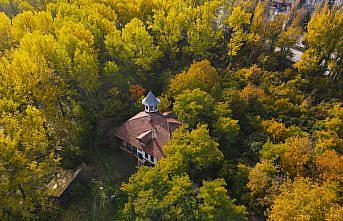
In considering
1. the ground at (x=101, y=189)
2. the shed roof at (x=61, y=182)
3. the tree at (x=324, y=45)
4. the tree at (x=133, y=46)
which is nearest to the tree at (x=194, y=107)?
the ground at (x=101, y=189)

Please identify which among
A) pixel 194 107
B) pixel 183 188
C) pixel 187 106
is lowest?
pixel 183 188

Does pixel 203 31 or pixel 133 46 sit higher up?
pixel 203 31

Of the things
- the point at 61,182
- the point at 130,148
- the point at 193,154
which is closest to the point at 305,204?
the point at 193,154

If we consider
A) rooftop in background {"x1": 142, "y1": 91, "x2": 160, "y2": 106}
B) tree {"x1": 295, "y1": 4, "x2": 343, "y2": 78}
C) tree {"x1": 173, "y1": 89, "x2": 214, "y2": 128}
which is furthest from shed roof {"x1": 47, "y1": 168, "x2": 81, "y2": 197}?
tree {"x1": 295, "y1": 4, "x2": 343, "y2": 78}

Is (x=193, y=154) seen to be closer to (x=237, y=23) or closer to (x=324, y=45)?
(x=237, y=23)

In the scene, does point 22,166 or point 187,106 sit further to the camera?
point 187,106

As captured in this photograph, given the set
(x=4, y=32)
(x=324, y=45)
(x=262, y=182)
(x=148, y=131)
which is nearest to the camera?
(x=262, y=182)

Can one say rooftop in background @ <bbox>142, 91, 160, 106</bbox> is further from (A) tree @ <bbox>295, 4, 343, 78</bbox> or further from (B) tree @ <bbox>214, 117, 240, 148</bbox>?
(A) tree @ <bbox>295, 4, 343, 78</bbox>
